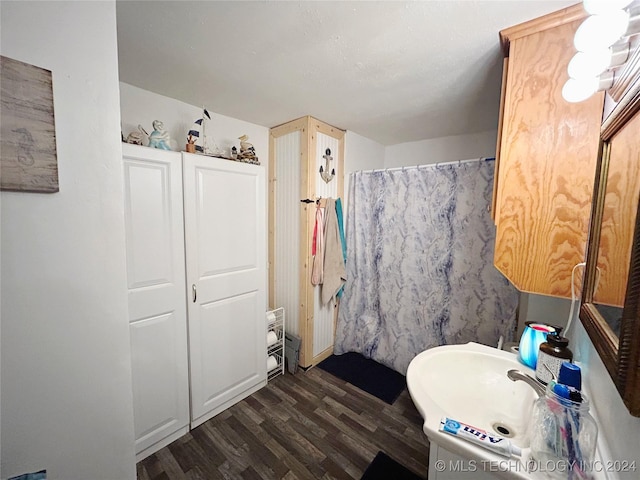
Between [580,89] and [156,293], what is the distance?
6.83ft

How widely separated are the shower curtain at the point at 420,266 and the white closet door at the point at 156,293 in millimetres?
1527

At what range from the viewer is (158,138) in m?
1.49

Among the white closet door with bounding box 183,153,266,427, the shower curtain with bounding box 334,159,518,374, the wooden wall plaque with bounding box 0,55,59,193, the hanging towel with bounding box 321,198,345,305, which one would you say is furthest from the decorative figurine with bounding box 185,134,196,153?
the shower curtain with bounding box 334,159,518,374

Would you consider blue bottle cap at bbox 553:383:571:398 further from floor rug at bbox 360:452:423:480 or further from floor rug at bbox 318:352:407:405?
floor rug at bbox 318:352:407:405

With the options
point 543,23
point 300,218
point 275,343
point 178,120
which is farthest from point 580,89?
point 275,343

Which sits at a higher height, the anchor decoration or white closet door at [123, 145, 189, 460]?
the anchor decoration

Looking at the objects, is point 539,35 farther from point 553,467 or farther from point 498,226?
point 553,467

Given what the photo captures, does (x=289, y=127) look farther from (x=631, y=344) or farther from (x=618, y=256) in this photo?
(x=631, y=344)

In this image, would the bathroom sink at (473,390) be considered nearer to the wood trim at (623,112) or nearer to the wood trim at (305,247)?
the wood trim at (623,112)

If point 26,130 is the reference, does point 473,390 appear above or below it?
below

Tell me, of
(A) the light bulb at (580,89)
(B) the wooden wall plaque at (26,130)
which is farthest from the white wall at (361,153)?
(B) the wooden wall plaque at (26,130)

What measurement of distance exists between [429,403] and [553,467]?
298mm

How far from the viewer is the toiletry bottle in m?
0.87

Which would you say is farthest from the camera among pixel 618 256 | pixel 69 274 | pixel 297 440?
pixel 297 440
